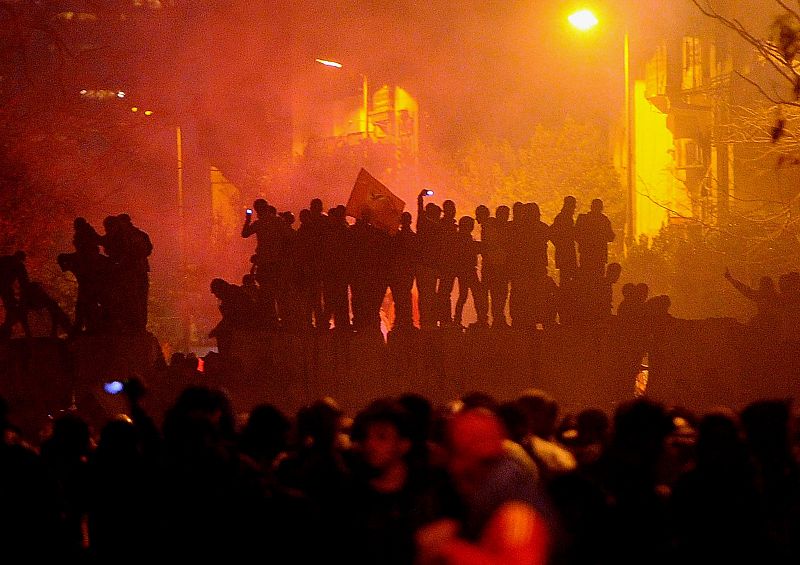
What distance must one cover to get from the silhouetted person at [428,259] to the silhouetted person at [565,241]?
57.7 inches

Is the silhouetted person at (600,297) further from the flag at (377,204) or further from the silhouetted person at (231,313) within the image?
the silhouetted person at (231,313)

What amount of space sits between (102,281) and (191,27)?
26042 mm

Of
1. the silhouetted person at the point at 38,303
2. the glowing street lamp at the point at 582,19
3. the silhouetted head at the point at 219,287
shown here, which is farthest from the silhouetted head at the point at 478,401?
the glowing street lamp at the point at 582,19

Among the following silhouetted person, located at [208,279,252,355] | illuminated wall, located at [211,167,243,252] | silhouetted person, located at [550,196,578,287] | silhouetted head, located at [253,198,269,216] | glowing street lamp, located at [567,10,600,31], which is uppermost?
glowing street lamp, located at [567,10,600,31]

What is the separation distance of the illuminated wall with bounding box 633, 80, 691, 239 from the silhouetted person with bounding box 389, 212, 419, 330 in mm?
21156

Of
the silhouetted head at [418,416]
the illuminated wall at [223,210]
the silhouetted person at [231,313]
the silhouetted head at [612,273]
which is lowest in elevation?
the silhouetted head at [418,416]

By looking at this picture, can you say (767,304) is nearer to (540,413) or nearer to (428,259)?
(428,259)

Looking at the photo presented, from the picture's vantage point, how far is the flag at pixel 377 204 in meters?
15.3

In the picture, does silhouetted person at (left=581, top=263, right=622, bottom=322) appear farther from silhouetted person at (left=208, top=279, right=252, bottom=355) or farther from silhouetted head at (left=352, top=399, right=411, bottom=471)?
silhouetted head at (left=352, top=399, right=411, bottom=471)

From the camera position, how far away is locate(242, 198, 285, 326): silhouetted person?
1517cm

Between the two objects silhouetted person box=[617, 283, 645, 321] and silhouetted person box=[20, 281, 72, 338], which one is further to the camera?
silhouetted person box=[617, 283, 645, 321]

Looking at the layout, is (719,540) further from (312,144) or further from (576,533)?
(312,144)

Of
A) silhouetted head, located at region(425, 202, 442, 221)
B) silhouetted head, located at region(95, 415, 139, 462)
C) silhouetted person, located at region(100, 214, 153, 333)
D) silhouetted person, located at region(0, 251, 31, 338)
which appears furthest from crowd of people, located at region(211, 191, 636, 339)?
silhouetted head, located at region(95, 415, 139, 462)

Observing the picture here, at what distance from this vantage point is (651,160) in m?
36.4
